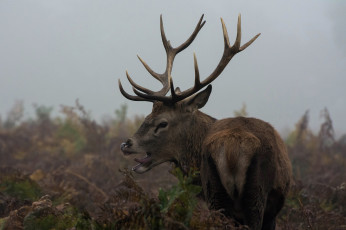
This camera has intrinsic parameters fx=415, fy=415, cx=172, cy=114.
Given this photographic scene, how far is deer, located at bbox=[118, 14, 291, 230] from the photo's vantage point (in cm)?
328

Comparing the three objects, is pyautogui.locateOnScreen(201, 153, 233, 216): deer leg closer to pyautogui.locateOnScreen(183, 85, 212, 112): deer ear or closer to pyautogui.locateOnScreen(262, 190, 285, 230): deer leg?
pyautogui.locateOnScreen(262, 190, 285, 230): deer leg

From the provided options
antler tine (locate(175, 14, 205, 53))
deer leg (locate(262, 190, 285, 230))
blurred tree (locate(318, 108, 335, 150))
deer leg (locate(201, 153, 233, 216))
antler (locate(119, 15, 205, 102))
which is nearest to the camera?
deer leg (locate(201, 153, 233, 216))

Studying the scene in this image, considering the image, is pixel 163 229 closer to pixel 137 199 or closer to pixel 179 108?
pixel 137 199

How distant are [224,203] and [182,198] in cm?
61

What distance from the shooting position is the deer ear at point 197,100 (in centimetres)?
467

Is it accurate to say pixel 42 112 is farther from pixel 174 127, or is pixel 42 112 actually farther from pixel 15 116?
pixel 174 127

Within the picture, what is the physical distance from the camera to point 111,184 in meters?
8.85

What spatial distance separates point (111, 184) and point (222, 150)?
5920 millimetres

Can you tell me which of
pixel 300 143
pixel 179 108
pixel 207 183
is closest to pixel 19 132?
pixel 300 143

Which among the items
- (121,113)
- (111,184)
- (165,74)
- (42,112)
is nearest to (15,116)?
(42,112)

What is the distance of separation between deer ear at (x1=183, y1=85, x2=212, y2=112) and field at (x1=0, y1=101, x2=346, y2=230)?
0.81m

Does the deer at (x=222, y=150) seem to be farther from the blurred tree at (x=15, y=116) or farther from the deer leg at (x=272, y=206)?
the blurred tree at (x=15, y=116)

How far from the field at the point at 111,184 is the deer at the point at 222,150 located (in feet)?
0.72

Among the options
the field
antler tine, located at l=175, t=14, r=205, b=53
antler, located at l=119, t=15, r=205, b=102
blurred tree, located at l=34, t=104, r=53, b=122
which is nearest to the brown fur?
Result: the field
